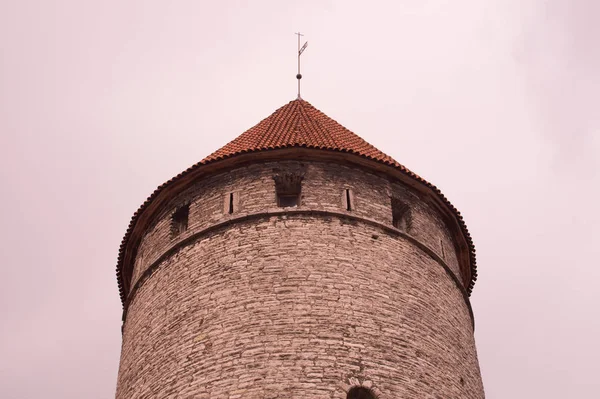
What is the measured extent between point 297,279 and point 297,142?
2.34 meters

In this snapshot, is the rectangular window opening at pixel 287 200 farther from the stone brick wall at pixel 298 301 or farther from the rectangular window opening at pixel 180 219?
the rectangular window opening at pixel 180 219

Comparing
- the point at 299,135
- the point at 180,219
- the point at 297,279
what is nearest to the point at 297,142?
the point at 299,135

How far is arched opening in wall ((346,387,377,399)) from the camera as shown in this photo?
953cm

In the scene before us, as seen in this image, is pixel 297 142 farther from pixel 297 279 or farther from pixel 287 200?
pixel 297 279

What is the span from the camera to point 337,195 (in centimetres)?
1161

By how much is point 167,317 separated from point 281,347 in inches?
70.3

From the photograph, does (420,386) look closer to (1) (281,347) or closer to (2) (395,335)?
(2) (395,335)

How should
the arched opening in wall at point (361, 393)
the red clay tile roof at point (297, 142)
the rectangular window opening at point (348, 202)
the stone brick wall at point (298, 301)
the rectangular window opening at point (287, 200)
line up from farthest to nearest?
the red clay tile roof at point (297, 142) < the rectangular window opening at point (287, 200) < the rectangular window opening at point (348, 202) < the stone brick wall at point (298, 301) < the arched opening in wall at point (361, 393)

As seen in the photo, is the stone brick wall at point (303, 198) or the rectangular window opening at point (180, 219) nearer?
the stone brick wall at point (303, 198)

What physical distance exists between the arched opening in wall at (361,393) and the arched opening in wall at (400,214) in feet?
9.94

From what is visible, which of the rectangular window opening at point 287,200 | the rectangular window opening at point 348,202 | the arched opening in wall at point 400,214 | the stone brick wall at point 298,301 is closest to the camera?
the stone brick wall at point 298,301

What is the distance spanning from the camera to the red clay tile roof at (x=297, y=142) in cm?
1214

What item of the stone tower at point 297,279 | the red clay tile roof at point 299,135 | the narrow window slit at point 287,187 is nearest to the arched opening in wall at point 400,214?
the stone tower at point 297,279

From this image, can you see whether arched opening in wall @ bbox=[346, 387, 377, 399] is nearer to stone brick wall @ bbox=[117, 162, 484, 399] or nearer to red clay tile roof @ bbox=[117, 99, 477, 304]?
stone brick wall @ bbox=[117, 162, 484, 399]
